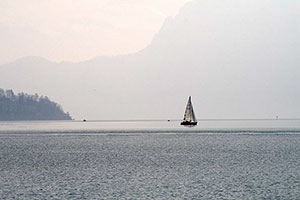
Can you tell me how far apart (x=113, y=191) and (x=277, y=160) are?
4965 cm

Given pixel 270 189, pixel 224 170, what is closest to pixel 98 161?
pixel 224 170

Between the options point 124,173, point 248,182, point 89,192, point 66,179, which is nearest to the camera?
point 89,192

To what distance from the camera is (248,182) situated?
6569 cm

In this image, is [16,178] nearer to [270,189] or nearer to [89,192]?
[89,192]

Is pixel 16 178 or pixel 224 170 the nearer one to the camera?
pixel 16 178

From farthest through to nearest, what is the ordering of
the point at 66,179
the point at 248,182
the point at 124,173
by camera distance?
1. the point at 124,173
2. the point at 66,179
3. the point at 248,182

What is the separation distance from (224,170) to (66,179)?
25901 millimetres

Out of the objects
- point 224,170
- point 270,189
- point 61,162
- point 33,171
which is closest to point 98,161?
point 61,162

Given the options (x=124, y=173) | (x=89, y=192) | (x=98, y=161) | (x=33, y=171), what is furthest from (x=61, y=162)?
(x=89, y=192)

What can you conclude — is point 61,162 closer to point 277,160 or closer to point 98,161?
point 98,161

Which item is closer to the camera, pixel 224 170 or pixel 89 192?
pixel 89 192

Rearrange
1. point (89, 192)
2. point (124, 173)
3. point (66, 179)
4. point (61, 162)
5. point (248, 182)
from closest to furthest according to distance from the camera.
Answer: point (89, 192), point (248, 182), point (66, 179), point (124, 173), point (61, 162)

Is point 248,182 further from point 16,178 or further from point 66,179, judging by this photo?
point 16,178

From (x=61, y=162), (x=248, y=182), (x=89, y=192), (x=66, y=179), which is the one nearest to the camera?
(x=89, y=192)
